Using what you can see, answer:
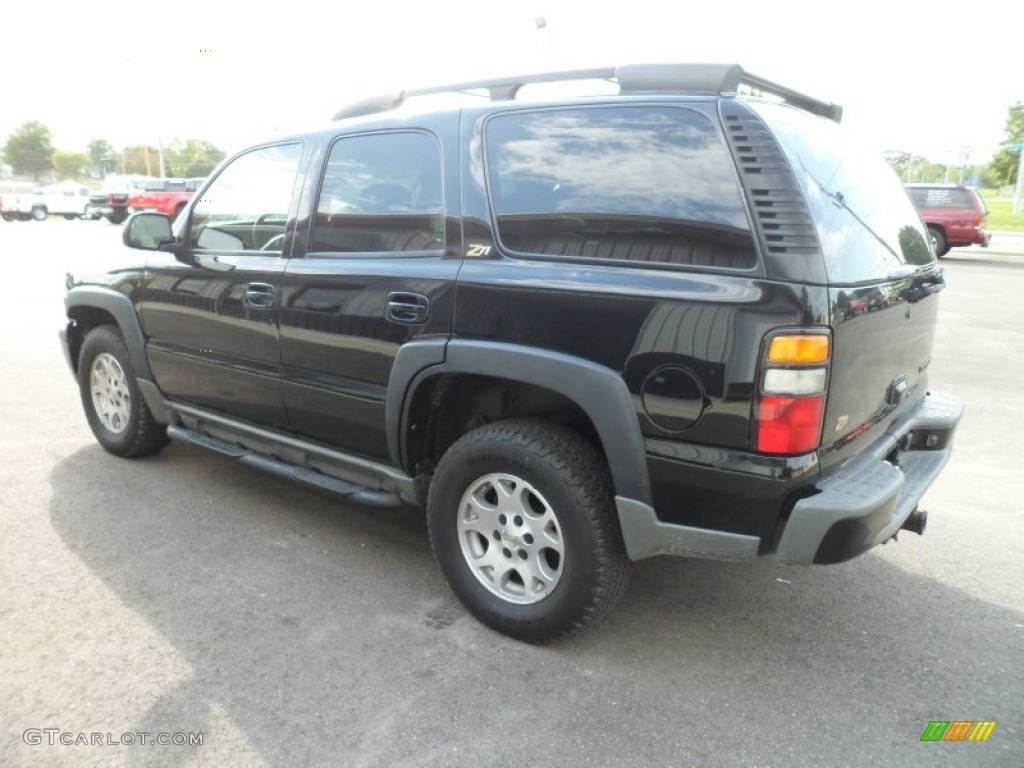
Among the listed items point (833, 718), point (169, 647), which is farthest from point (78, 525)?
point (833, 718)

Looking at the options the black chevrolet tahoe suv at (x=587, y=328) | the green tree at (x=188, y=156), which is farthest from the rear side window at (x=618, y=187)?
the green tree at (x=188, y=156)

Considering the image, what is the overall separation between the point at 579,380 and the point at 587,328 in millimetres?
170

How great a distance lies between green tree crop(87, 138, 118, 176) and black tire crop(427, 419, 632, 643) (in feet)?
307

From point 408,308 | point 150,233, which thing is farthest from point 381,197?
point 150,233

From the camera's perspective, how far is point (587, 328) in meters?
2.58

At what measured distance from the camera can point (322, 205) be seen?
3.46m

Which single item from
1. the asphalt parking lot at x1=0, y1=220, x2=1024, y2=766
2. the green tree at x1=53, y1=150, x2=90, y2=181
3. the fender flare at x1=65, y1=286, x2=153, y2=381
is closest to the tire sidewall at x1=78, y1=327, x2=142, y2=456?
the fender flare at x1=65, y1=286, x2=153, y2=381

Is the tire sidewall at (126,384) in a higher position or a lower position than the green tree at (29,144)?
lower

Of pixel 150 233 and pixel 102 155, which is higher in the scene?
pixel 102 155

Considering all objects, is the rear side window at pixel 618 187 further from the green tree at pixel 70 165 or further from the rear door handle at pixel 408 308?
the green tree at pixel 70 165

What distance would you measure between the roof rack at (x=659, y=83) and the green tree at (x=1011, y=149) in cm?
4465

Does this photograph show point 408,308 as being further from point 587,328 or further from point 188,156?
point 188,156

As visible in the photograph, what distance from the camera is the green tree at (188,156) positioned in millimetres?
65875

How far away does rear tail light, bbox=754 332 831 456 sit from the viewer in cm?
230
